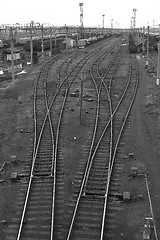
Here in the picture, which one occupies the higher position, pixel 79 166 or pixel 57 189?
pixel 79 166

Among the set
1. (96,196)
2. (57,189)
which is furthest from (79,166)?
(96,196)

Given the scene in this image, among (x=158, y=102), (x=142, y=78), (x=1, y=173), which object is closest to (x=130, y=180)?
(x=1, y=173)

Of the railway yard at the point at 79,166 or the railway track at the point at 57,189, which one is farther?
the railway yard at the point at 79,166

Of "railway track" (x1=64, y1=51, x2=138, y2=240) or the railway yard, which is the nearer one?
"railway track" (x1=64, y1=51, x2=138, y2=240)

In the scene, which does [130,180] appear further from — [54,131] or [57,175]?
[54,131]

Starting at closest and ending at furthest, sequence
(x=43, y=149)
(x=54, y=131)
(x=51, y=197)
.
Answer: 1. (x=51, y=197)
2. (x=43, y=149)
3. (x=54, y=131)

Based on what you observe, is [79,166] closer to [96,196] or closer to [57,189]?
[57,189]

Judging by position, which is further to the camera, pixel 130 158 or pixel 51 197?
pixel 130 158

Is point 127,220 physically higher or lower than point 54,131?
lower
